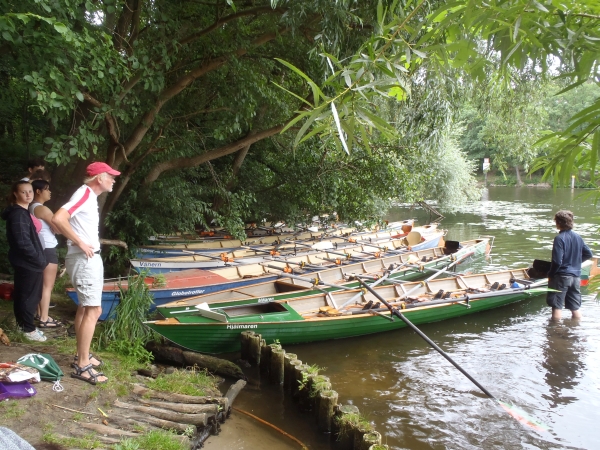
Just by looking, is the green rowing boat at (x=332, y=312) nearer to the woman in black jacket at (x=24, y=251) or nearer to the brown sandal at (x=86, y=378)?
the woman in black jacket at (x=24, y=251)

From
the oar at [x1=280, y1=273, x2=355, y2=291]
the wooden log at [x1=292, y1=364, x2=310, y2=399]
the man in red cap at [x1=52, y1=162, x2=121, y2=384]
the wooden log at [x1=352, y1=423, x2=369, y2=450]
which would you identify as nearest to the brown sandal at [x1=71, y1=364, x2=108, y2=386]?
the man in red cap at [x1=52, y1=162, x2=121, y2=384]

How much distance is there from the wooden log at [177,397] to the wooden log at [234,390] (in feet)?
0.93

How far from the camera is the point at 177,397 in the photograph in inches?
190

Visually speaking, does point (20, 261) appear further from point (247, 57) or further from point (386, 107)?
point (386, 107)

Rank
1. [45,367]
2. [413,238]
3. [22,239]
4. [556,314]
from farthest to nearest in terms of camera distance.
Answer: [413,238], [556,314], [22,239], [45,367]

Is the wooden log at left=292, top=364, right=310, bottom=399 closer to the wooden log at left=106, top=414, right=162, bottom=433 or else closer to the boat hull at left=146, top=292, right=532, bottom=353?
the boat hull at left=146, top=292, right=532, bottom=353

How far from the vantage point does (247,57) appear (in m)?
8.25

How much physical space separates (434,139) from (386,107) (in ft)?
6.70

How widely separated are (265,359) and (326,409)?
1601 millimetres

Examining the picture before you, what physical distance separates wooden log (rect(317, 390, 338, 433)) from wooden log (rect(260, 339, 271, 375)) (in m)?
1.41

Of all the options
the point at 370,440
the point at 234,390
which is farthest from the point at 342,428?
the point at 234,390

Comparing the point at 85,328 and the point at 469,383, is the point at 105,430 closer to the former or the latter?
the point at 85,328

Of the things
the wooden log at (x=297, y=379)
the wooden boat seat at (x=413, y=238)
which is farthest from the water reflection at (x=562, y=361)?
the wooden boat seat at (x=413, y=238)

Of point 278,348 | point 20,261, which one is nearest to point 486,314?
point 278,348
